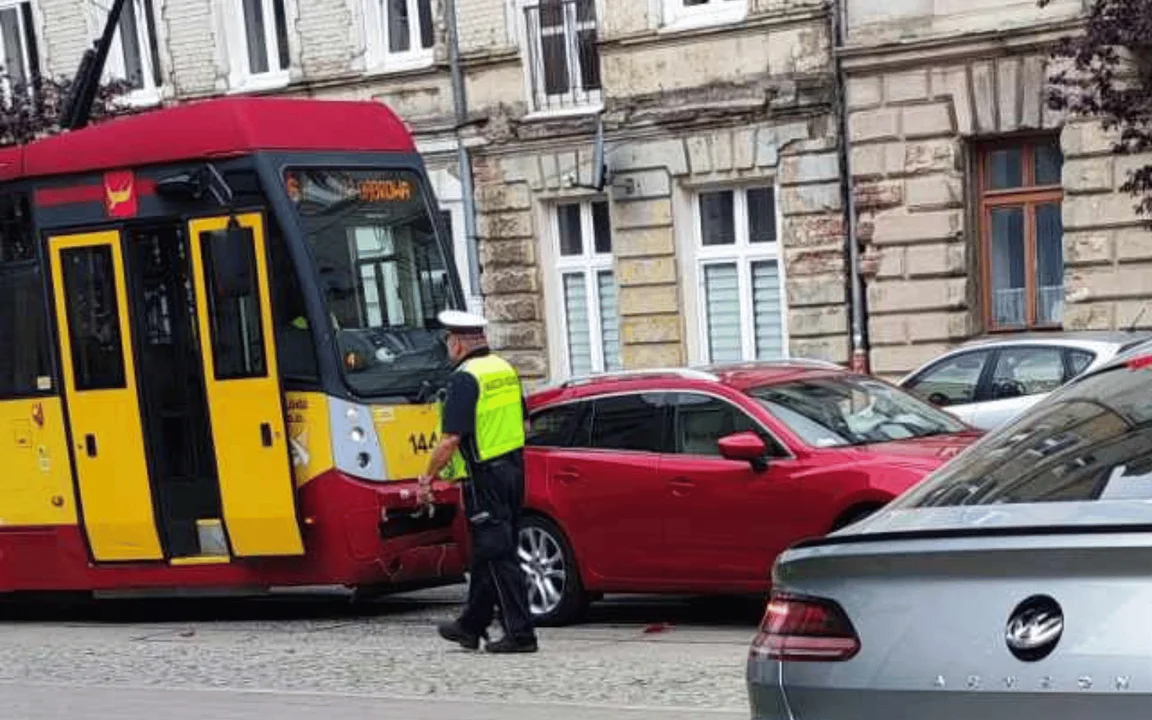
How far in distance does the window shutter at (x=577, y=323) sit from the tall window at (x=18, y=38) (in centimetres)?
982

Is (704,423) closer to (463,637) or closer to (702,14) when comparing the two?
(463,637)

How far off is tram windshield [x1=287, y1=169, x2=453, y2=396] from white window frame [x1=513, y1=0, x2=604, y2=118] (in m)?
10.3

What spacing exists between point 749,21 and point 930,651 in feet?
56.6

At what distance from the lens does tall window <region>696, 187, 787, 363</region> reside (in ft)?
67.3

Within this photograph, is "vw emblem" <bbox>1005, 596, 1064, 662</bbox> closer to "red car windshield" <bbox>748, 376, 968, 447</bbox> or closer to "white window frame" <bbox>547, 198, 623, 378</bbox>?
"red car windshield" <bbox>748, 376, 968, 447</bbox>

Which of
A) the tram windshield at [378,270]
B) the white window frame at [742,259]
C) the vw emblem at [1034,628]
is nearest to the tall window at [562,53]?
the white window frame at [742,259]

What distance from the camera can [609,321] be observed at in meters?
21.8

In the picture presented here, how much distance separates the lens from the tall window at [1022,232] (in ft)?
61.4

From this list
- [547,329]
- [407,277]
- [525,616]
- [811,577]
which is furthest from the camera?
[547,329]

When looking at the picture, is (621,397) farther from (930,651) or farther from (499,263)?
(499,263)

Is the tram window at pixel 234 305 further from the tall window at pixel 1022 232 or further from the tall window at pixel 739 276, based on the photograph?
the tall window at pixel 1022 232

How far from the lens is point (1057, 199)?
18609mm

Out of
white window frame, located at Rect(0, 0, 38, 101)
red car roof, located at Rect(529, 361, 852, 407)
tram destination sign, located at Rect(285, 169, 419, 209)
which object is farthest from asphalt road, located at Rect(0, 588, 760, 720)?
white window frame, located at Rect(0, 0, 38, 101)

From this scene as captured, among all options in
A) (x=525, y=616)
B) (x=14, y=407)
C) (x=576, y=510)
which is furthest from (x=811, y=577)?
(x=14, y=407)
